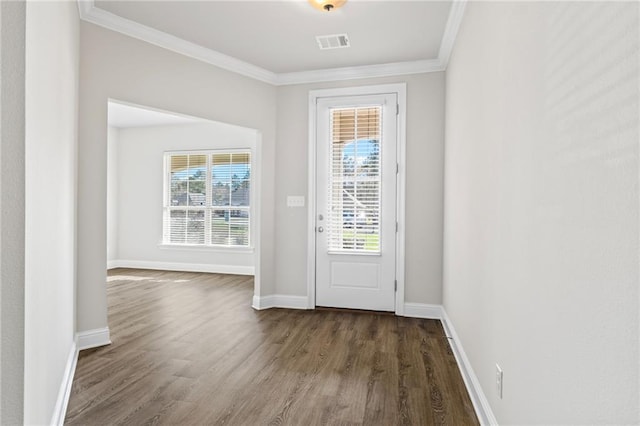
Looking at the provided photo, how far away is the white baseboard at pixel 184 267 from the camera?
6504 millimetres

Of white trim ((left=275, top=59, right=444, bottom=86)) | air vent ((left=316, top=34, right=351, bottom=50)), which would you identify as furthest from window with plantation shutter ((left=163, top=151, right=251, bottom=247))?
air vent ((left=316, top=34, right=351, bottom=50))

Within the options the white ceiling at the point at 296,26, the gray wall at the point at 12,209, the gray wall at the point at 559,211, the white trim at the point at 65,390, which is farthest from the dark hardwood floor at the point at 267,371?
the white ceiling at the point at 296,26

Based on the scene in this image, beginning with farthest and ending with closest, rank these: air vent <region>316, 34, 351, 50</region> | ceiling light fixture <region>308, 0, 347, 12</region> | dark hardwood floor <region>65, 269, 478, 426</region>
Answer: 1. air vent <region>316, 34, 351, 50</region>
2. ceiling light fixture <region>308, 0, 347, 12</region>
3. dark hardwood floor <region>65, 269, 478, 426</region>

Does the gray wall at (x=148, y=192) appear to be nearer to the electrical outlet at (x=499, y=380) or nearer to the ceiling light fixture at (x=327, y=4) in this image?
the ceiling light fixture at (x=327, y=4)

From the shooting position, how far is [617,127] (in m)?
0.84

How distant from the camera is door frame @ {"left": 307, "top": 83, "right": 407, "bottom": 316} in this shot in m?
4.05

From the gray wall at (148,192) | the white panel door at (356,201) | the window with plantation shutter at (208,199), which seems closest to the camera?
the white panel door at (356,201)

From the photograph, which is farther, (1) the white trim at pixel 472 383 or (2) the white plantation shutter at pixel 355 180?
(2) the white plantation shutter at pixel 355 180

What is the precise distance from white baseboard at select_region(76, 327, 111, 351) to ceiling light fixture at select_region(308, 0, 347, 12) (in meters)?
3.07

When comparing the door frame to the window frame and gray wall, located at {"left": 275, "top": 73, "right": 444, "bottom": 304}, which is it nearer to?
gray wall, located at {"left": 275, "top": 73, "right": 444, "bottom": 304}

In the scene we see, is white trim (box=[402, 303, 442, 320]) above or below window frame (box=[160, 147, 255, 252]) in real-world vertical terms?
below

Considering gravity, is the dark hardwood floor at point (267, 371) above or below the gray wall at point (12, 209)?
below

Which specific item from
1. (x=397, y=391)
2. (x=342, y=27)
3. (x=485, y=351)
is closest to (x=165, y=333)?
(x=397, y=391)

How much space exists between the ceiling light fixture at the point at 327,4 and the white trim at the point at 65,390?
2.97 meters
